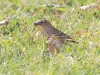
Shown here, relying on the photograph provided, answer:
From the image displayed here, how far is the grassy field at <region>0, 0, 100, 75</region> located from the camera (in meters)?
6.07

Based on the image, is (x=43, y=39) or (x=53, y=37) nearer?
(x=43, y=39)

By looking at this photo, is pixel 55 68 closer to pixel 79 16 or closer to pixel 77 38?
pixel 77 38

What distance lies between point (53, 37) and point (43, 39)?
6.7 inches

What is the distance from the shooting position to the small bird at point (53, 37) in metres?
6.96

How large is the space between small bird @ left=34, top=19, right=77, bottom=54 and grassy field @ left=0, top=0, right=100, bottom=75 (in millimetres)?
92

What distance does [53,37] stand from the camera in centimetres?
728

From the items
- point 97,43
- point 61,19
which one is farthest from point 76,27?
point 97,43

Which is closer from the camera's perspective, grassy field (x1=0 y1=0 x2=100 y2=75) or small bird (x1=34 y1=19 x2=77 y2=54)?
grassy field (x1=0 y1=0 x2=100 y2=75)

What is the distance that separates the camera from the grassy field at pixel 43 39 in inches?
239

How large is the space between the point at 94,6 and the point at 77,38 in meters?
1.67

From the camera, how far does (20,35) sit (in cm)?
762

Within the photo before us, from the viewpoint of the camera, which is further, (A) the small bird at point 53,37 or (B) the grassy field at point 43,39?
(A) the small bird at point 53,37

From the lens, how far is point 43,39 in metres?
7.18

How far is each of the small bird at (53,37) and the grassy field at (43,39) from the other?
0.30ft
